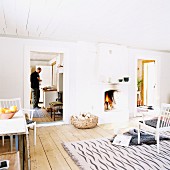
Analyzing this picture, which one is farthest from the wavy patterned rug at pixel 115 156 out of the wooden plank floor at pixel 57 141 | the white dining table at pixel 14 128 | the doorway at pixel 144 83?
the doorway at pixel 144 83

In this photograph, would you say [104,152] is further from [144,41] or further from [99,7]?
[144,41]

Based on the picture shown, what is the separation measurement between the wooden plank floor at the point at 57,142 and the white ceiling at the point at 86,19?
2205mm

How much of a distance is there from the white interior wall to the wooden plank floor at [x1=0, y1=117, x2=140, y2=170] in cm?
68

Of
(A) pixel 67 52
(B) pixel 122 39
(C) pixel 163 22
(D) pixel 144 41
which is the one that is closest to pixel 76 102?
(A) pixel 67 52

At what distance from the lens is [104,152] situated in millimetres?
2953

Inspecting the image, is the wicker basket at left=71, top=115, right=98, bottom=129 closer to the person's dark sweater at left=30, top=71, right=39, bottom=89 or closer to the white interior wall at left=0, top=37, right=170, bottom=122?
the white interior wall at left=0, top=37, right=170, bottom=122

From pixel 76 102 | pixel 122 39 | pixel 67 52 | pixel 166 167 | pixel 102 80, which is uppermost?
pixel 122 39

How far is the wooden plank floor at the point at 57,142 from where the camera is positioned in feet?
8.45

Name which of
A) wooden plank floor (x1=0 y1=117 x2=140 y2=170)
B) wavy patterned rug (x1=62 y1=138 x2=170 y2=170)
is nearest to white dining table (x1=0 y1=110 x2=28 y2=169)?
wooden plank floor (x1=0 y1=117 x2=140 y2=170)

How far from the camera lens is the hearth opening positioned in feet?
17.4

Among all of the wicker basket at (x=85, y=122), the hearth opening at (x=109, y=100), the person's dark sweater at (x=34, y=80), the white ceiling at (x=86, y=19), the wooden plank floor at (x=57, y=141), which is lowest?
the wooden plank floor at (x=57, y=141)

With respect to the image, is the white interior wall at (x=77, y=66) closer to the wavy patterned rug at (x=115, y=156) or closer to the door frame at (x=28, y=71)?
the door frame at (x=28, y=71)

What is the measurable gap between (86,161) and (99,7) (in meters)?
2.21

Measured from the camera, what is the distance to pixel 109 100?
5.35 m
